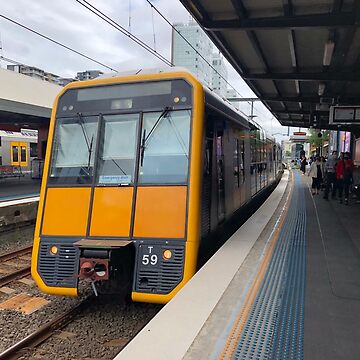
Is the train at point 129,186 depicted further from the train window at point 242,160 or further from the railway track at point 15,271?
the train window at point 242,160

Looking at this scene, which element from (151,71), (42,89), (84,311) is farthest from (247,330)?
(42,89)

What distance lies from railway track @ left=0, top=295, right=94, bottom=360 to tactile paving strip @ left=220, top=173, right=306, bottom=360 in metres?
2.50

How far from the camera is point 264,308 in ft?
11.7

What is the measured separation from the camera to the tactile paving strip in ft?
9.35

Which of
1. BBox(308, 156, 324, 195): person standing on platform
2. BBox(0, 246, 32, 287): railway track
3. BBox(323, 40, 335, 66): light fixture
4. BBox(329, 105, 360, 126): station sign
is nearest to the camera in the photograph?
BBox(0, 246, 32, 287): railway track

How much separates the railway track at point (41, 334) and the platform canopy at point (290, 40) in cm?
489

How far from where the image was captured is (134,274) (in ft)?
15.3

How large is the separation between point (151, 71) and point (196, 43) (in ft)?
28.9

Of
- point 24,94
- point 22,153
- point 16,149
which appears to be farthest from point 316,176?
point 22,153

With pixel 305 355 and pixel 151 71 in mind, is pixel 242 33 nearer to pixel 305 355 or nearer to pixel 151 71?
pixel 151 71

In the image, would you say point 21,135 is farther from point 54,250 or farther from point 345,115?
point 54,250

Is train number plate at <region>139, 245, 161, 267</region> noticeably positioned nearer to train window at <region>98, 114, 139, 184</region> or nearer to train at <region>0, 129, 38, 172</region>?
train window at <region>98, 114, 139, 184</region>

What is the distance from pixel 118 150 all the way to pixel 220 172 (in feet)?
5.50

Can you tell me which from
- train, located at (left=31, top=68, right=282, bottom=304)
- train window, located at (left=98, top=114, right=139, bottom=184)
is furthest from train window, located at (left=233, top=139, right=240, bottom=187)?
train window, located at (left=98, top=114, right=139, bottom=184)
